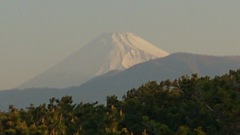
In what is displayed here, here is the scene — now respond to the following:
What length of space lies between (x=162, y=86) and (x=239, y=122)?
1197 centimetres

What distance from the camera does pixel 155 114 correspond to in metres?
32.6

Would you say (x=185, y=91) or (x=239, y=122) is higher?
(x=185, y=91)

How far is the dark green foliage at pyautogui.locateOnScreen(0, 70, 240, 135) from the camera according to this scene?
80.0 feet

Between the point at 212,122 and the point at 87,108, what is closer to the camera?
the point at 212,122

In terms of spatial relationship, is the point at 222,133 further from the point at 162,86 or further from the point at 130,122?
the point at 162,86

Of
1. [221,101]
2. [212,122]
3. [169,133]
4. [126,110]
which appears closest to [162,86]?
[126,110]

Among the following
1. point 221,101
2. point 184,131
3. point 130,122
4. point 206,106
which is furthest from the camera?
point 130,122

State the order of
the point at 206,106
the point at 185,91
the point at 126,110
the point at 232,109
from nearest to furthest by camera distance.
A: the point at 232,109, the point at 206,106, the point at 185,91, the point at 126,110

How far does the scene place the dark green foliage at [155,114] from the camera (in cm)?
2439

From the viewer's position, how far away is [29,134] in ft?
86.6

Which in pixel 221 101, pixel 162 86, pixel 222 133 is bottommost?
pixel 222 133

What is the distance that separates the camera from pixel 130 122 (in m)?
32.5

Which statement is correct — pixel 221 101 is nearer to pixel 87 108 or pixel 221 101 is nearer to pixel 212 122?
pixel 212 122

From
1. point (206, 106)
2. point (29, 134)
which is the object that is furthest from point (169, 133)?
point (29, 134)
